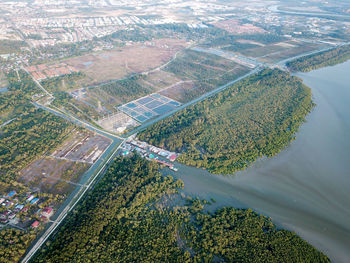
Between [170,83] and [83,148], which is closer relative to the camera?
[83,148]

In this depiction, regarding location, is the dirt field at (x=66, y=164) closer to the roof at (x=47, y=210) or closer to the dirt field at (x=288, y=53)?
the roof at (x=47, y=210)

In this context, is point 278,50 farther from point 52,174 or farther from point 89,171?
point 52,174

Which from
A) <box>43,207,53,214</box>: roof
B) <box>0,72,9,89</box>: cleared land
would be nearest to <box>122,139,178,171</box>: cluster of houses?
<box>43,207,53,214</box>: roof

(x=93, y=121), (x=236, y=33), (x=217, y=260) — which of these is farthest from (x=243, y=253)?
(x=236, y=33)

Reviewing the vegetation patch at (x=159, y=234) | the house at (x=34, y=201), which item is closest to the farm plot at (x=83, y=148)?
the vegetation patch at (x=159, y=234)

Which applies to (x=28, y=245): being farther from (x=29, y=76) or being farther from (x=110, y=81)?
(x=29, y=76)

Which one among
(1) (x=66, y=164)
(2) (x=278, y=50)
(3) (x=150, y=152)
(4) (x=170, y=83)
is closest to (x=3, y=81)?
(1) (x=66, y=164)

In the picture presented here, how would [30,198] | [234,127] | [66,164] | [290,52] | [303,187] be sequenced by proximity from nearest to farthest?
1. [30,198]
2. [303,187]
3. [66,164]
4. [234,127]
5. [290,52]
